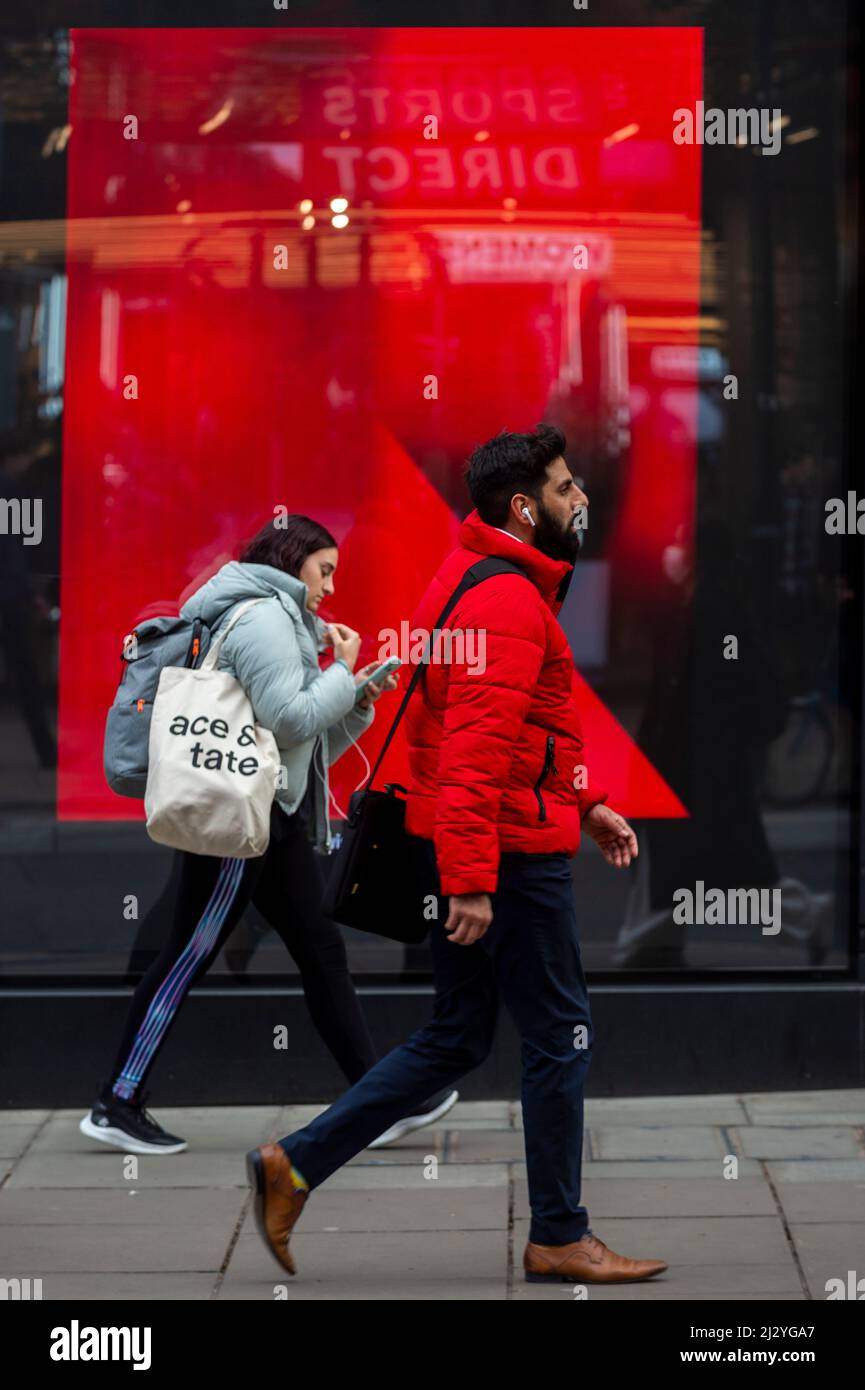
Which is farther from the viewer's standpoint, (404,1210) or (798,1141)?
(798,1141)

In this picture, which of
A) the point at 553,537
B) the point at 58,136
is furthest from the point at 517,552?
the point at 58,136

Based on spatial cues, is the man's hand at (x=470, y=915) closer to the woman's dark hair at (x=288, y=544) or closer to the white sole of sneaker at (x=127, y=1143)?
the woman's dark hair at (x=288, y=544)

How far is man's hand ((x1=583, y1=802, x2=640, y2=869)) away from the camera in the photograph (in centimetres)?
434

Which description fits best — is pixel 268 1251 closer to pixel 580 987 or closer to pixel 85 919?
pixel 580 987

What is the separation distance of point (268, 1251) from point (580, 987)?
0.93 metres

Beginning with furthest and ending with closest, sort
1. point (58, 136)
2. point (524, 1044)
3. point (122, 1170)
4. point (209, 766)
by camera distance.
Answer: point (58, 136) → point (122, 1170) → point (209, 766) → point (524, 1044)

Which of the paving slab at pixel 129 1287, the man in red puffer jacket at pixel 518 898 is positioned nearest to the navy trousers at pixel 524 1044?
the man in red puffer jacket at pixel 518 898

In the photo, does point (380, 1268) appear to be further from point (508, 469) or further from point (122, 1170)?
point (508, 469)

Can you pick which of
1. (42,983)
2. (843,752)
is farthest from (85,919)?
(843,752)

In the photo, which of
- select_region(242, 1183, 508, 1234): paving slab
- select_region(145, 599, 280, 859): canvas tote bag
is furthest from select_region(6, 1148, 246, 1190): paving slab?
select_region(145, 599, 280, 859): canvas tote bag

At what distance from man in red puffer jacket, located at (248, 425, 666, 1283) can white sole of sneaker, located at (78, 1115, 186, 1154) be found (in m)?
1.21

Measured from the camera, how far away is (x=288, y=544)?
5.20 meters

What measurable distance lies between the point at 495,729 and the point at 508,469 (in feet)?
2.07

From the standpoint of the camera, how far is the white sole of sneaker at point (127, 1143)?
5.29 m
